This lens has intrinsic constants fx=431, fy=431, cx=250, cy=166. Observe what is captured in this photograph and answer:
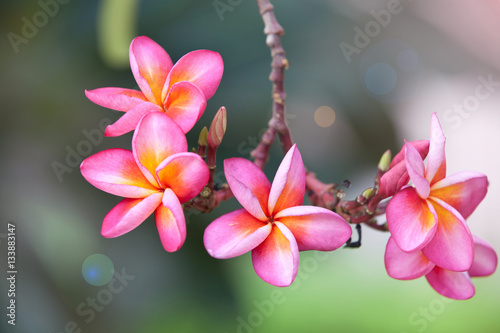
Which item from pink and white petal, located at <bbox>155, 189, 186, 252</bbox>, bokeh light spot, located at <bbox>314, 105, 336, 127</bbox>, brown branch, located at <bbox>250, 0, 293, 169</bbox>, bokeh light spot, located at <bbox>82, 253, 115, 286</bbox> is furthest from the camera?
bokeh light spot, located at <bbox>314, 105, 336, 127</bbox>

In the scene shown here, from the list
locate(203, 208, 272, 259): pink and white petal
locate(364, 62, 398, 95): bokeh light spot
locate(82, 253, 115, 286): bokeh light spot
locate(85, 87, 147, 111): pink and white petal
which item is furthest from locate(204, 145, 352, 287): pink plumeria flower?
locate(364, 62, 398, 95): bokeh light spot

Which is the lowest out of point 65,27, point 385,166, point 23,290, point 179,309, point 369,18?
point 179,309

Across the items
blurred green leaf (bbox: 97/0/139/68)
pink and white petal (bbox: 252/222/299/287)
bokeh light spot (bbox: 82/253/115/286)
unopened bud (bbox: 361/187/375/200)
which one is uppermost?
blurred green leaf (bbox: 97/0/139/68)

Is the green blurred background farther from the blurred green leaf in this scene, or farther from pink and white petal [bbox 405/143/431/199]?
pink and white petal [bbox 405/143/431/199]

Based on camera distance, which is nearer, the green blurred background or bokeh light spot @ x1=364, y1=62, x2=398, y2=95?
the green blurred background

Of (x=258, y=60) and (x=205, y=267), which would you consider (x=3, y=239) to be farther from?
(x=258, y=60)

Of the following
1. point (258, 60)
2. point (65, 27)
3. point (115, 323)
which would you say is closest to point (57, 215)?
point (115, 323)

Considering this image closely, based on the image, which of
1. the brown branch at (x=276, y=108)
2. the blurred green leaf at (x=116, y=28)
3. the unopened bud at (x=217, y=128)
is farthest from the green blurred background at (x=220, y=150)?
the unopened bud at (x=217, y=128)
